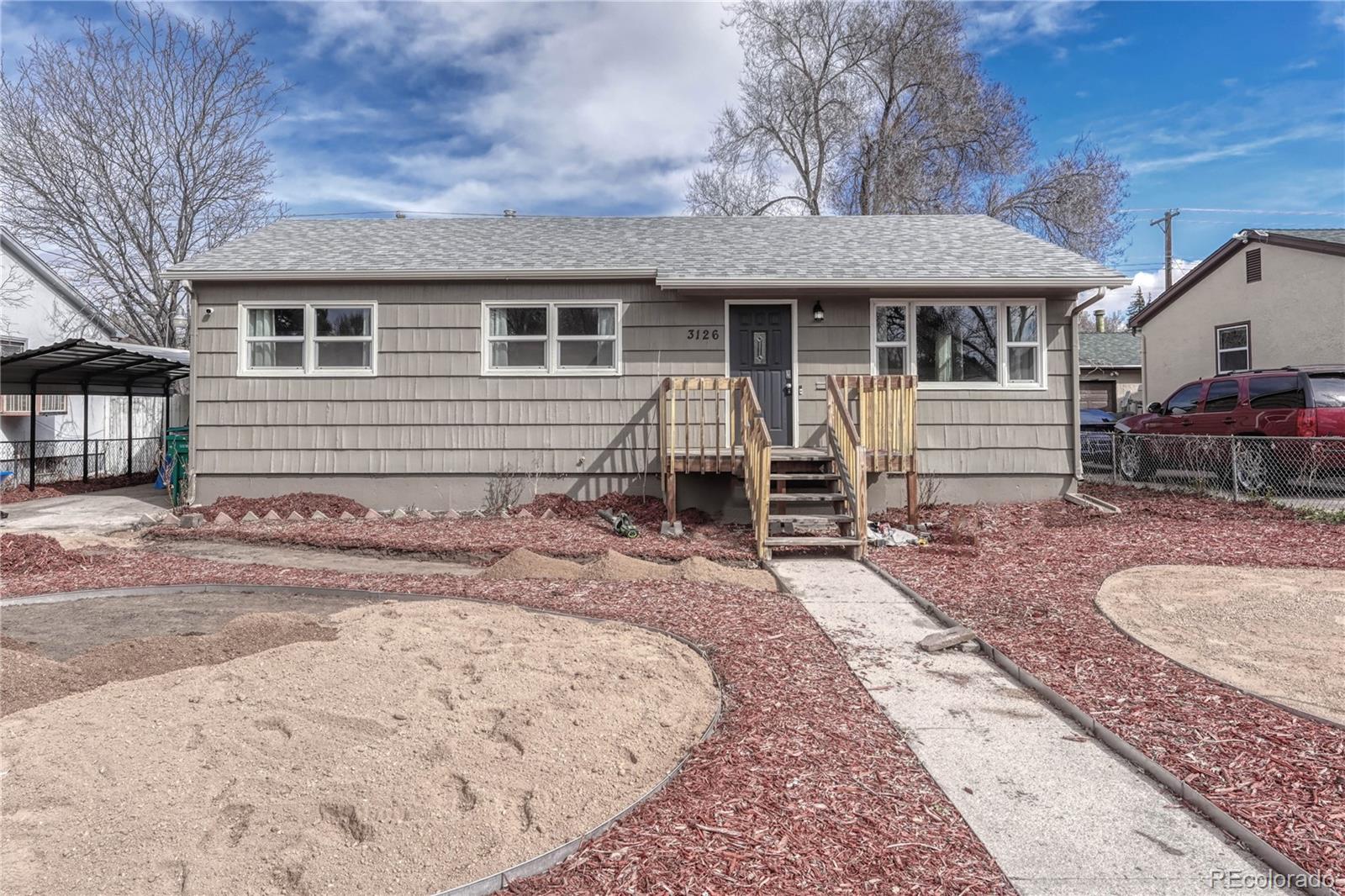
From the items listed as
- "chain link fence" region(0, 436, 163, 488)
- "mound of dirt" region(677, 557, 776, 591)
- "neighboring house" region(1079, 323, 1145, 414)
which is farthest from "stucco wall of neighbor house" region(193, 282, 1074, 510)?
"neighboring house" region(1079, 323, 1145, 414)

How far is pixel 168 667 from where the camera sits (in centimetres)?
347

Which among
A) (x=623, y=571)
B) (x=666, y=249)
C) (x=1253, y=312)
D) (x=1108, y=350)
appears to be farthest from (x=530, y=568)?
(x=1108, y=350)

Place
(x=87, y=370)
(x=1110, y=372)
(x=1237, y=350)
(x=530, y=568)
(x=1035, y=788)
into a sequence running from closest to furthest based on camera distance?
(x=1035, y=788) → (x=530, y=568) → (x=87, y=370) → (x=1237, y=350) → (x=1110, y=372)

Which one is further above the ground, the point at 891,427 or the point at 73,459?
the point at 891,427

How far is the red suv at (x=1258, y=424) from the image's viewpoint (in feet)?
30.3

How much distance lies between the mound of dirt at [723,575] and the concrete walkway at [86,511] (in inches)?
277

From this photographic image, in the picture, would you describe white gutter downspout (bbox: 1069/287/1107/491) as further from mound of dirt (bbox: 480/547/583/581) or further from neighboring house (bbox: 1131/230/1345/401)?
mound of dirt (bbox: 480/547/583/581)

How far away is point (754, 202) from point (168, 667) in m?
22.9

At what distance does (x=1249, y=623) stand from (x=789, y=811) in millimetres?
3948

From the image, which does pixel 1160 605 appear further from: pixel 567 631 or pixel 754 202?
pixel 754 202

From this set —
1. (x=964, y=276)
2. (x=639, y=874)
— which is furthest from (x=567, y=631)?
(x=964, y=276)

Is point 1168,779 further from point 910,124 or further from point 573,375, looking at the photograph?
point 910,124

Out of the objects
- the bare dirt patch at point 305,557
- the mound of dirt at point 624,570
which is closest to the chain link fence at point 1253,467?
the mound of dirt at point 624,570

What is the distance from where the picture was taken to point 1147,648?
13.9 feet
